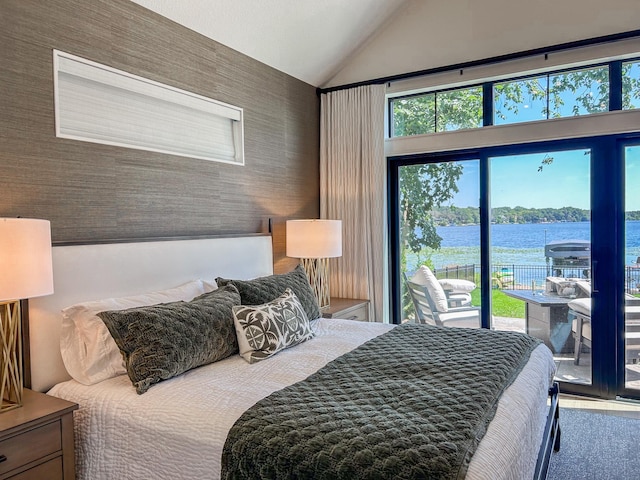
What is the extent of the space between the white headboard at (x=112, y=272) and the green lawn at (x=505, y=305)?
2149 mm

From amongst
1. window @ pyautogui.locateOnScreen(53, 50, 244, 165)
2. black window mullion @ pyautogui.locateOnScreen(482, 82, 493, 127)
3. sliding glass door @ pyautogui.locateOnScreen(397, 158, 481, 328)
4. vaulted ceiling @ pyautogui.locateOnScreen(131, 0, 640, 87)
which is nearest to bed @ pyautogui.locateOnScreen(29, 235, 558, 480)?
window @ pyautogui.locateOnScreen(53, 50, 244, 165)

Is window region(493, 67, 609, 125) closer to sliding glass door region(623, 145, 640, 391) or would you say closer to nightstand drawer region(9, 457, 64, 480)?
sliding glass door region(623, 145, 640, 391)

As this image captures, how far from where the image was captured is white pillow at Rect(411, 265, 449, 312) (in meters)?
4.24

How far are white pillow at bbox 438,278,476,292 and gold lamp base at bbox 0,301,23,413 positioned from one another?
330 cm

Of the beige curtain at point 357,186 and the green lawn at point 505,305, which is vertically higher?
the beige curtain at point 357,186

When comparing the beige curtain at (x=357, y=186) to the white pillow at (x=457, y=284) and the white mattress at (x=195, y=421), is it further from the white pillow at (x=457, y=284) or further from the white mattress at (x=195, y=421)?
the white mattress at (x=195, y=421)

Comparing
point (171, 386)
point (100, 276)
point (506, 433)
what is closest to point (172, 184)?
→ point (100, 276)

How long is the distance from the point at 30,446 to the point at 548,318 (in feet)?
11.9

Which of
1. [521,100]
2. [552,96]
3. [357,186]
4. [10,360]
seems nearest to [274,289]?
[10,360]

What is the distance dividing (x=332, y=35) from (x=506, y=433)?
344 centimetres

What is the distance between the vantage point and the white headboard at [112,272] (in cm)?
221

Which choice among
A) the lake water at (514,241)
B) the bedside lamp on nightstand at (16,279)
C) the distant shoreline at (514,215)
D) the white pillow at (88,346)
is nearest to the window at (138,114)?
the bedside lamp on nightstand at (16,279)

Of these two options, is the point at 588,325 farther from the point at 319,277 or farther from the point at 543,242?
the point at 319,277

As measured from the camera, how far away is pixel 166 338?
6.90 ft
